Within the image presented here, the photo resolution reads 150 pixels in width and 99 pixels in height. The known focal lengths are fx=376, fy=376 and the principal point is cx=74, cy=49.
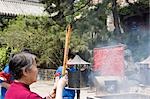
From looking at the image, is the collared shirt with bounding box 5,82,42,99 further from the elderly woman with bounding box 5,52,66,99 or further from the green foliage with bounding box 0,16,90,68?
the green foliage with bounding box 0,16,90,68

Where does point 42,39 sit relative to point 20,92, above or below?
above

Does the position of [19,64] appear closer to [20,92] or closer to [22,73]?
[22,73]

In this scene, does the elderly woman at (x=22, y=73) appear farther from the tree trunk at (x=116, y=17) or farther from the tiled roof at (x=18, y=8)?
the tiled roof at (x=18, y=8)

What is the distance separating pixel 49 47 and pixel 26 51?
12.4 metres

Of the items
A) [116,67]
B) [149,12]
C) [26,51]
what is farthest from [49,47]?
[26,51]

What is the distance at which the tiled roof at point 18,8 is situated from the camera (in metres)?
24.3

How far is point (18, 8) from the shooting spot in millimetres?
25422

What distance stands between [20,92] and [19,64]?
0.55 ft

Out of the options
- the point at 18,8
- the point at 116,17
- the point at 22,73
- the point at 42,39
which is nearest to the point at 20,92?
the point at 22,73

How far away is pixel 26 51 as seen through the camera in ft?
7.87

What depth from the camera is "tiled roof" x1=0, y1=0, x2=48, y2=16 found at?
2433cm

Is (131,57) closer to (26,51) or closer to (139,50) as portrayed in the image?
(139,50)

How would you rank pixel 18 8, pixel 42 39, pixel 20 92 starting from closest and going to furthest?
pixel 20 92 < pixel 42 39 < pixel 18 8

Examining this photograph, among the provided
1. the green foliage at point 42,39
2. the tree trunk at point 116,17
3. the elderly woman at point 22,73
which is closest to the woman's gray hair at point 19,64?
the elderly woman at point 22,73
